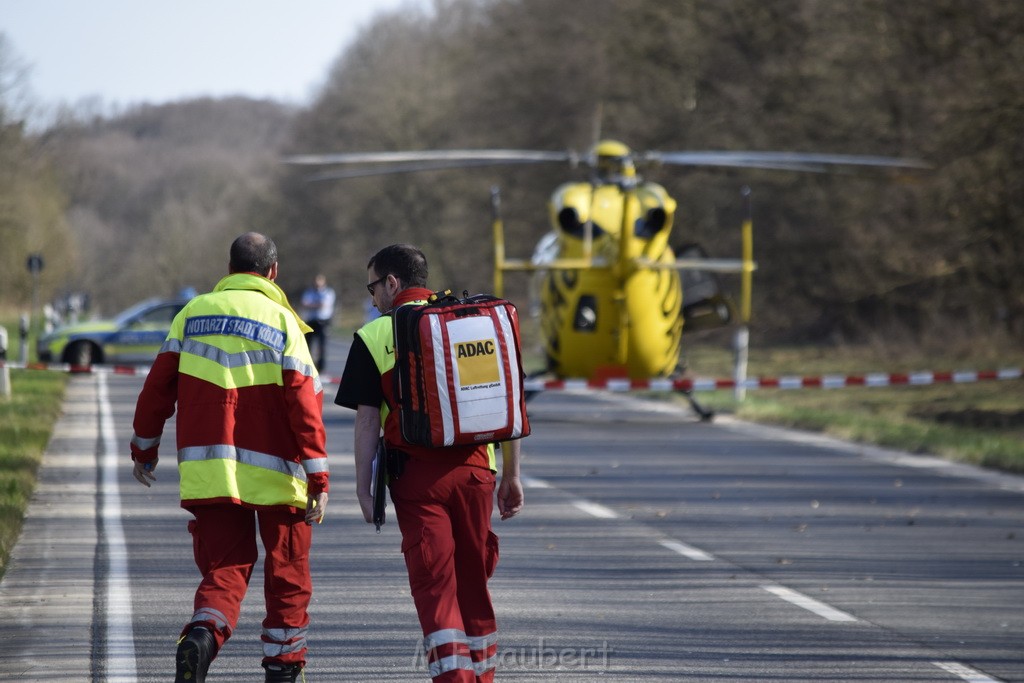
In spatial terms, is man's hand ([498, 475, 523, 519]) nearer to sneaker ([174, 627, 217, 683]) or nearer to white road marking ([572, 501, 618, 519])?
sneaker ([174, 627, 217, 683])

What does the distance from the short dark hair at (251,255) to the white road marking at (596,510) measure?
628 cm

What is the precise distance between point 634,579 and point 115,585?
3052mm

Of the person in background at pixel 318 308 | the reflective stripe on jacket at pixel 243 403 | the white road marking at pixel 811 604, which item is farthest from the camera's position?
the person in background at pixel 318 308

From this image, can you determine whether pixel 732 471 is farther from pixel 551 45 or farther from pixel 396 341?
pixel 551 45

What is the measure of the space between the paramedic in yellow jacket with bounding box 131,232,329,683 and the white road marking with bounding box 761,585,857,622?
3.41m

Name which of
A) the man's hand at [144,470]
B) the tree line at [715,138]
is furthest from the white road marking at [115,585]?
the tree line at [715,138]

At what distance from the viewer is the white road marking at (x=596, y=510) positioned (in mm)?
11922

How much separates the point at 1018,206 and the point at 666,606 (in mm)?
14822

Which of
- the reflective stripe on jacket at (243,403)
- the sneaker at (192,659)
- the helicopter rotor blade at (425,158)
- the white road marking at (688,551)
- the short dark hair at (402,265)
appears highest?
the helicopter rotor blade at (425,158)

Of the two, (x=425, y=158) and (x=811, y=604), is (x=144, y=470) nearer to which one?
(x=811, y=604)

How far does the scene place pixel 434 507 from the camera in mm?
5289

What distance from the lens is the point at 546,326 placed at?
20.3 metres

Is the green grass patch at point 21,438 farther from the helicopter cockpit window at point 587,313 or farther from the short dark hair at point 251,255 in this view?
the helicopter cockpit window at point 587,313

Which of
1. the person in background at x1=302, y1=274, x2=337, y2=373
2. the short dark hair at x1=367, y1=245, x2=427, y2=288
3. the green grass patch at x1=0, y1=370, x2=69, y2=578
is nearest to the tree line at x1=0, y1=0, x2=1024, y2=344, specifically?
the person in background at x1=302, y1=274, x2=337, y2=373
